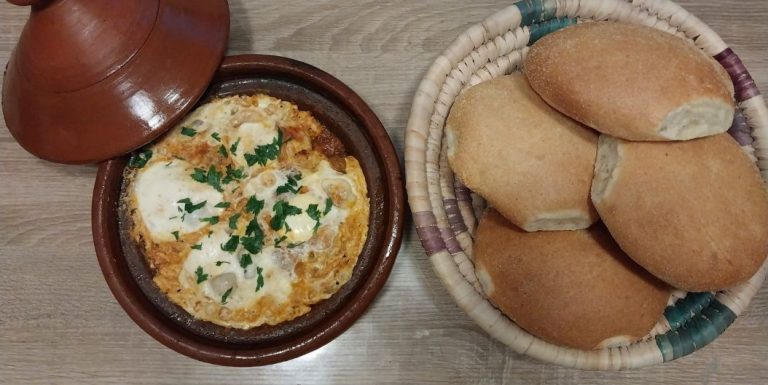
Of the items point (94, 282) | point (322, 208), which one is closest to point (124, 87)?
point (322, 208)

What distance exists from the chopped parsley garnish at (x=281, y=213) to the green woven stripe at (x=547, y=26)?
671 millimetres

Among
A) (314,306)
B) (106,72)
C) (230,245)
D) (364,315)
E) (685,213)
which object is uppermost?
(106,72)

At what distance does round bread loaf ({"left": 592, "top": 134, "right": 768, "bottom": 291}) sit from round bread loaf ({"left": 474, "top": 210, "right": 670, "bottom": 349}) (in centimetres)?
7

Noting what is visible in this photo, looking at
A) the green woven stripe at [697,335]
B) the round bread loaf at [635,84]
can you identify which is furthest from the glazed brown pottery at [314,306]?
the green woven stripe at [697,335]

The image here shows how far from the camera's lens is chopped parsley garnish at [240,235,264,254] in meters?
1.24

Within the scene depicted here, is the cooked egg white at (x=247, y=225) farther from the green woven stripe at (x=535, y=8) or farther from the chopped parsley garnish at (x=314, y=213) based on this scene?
the green woven stripe at (x=535, y=8)

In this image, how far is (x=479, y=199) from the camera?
1286mm

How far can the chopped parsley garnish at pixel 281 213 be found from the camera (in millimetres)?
1236

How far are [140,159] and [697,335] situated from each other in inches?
51.0

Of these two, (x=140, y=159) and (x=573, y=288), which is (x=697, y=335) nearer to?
(x=573, y=288)

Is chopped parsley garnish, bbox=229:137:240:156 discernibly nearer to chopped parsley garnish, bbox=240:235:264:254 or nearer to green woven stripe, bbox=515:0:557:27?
chopped parsley garnish, bbox=240:235:264:254

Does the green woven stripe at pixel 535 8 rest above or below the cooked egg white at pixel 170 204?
above

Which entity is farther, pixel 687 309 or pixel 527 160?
pixel 687 309

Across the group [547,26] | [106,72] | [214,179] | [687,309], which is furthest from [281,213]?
[687,309]
